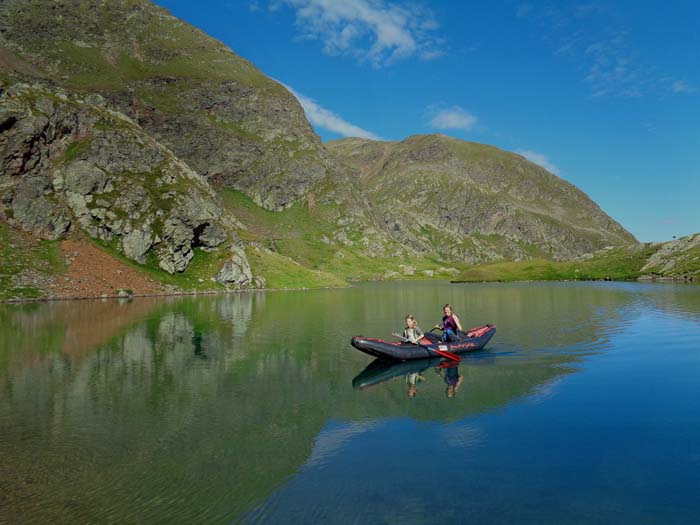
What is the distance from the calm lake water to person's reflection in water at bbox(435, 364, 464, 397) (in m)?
0.31

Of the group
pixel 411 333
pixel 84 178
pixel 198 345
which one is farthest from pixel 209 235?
pixel 411 333

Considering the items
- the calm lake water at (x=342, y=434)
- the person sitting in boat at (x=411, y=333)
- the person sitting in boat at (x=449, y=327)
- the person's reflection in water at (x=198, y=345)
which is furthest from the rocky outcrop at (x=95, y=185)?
the person sitting in boat at (x=411, y=333)

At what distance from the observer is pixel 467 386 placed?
2936 cm

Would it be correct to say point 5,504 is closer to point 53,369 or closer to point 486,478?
point 486,478

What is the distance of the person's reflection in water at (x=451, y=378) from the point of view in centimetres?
2830

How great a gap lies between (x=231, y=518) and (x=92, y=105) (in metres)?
162

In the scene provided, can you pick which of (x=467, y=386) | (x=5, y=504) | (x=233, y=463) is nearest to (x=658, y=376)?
(x=467, y=386)

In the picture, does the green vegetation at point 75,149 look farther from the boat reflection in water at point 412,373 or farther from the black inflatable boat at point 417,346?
the boat reflection in water at point 412,373

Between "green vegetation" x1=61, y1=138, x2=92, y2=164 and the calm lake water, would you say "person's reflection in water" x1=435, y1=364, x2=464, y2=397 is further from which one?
"green vegetation" x1=61, y1=138, x2=92, y2=164

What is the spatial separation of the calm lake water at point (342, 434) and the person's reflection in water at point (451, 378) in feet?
1.02

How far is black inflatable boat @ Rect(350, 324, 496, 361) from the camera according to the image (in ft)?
113

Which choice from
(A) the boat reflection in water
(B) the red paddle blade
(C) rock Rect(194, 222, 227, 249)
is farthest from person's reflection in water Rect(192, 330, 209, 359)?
(C) rock Rect(194, 222, 227, 249)

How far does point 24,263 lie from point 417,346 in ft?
310

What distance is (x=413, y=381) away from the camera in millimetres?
31141
